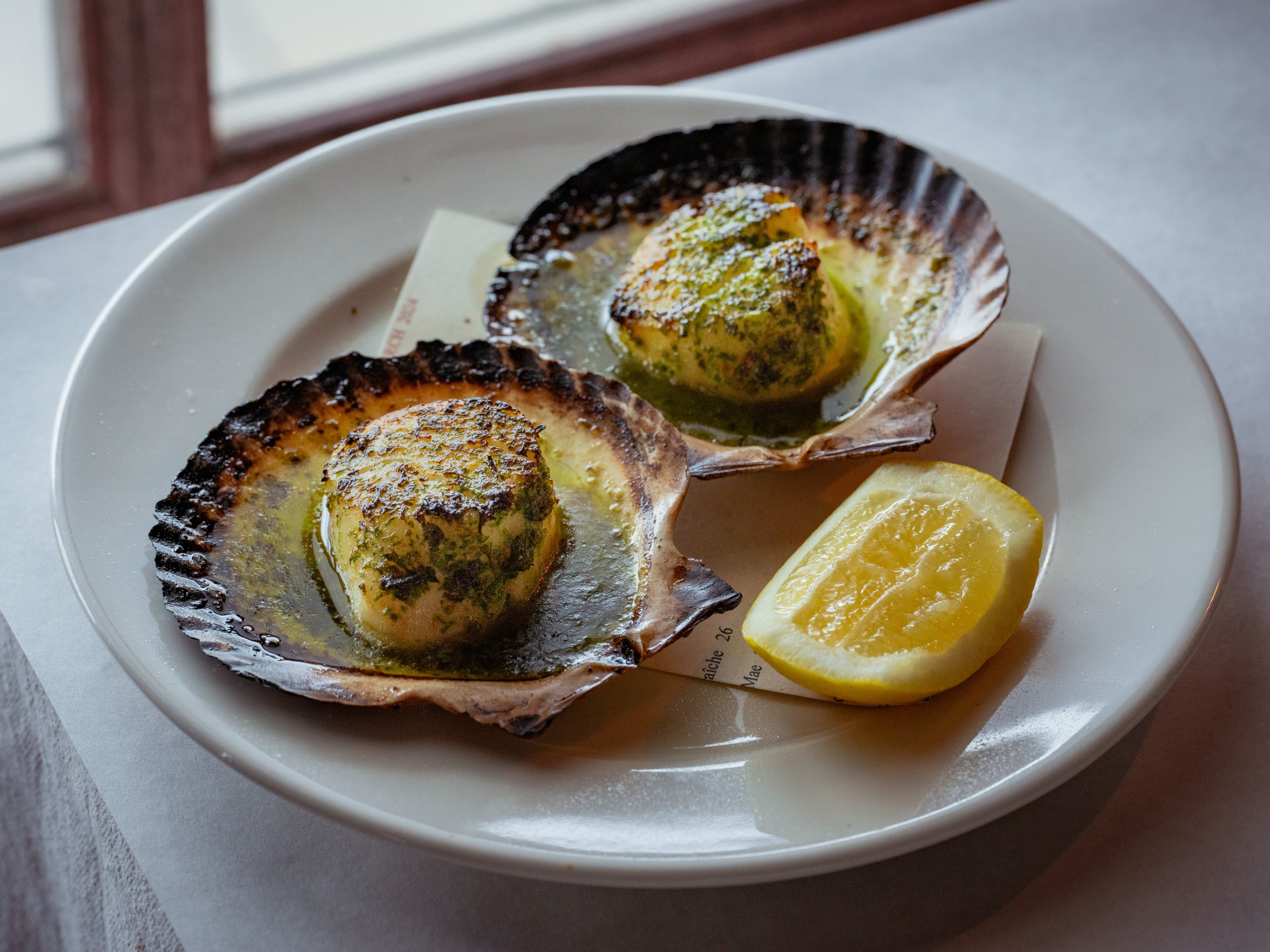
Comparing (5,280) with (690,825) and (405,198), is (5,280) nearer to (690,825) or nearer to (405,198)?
(405,198)

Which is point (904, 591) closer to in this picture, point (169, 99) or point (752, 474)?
point (752, 474)

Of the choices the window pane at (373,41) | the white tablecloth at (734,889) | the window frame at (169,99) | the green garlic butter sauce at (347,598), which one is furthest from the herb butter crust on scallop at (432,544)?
the window pane at (373,41)

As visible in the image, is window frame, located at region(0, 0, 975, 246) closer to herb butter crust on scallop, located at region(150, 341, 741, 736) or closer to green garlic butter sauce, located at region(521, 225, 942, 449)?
green garlic butter sauce, located at region(521, 225, 942, 449)

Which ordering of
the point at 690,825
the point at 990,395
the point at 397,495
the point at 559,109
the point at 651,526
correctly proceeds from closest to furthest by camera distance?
the point at 690,825, the point at 397,495, the point at 651,526, the point at 990,395, the point at 559,109

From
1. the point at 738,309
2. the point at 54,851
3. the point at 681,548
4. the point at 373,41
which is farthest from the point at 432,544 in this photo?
the point at 373,41

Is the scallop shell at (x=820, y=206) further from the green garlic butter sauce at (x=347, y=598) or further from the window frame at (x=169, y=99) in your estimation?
the window frame at (x=169, y=99)

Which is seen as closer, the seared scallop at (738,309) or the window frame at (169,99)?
the seared scallop at (738,309)

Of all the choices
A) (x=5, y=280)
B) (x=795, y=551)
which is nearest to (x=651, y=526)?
(x=795, y=551)
